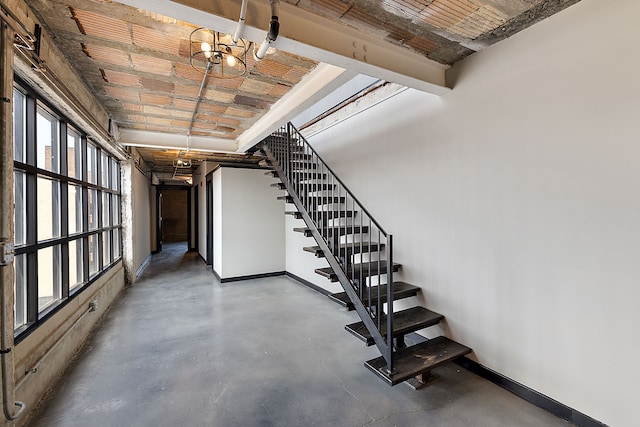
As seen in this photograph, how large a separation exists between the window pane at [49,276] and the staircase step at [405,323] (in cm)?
283

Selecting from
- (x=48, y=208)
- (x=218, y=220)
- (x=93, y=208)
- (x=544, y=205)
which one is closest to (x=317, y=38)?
(x=544, y=205)

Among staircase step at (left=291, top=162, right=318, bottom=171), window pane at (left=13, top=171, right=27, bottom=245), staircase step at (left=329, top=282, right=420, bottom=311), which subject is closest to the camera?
window pane at (left=13, top=171, right=27, bottom=245)

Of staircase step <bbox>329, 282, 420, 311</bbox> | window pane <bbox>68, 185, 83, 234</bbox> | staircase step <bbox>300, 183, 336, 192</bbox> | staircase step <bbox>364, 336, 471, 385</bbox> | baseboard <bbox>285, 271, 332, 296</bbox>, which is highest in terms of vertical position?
→ staircase step <bbox>300, 183, 336, 192</bbox>

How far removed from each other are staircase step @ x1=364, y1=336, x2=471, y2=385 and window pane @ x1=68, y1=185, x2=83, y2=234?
3.69 meters

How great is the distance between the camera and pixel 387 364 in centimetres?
238

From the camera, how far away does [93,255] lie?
4090mm

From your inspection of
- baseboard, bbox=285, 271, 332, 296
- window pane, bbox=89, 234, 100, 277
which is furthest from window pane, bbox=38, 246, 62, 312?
baseboard, bbox=285, 271, 332, 296

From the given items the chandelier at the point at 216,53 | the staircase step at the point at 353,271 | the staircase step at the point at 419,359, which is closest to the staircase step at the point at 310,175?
the staircase step at the point at 353,271

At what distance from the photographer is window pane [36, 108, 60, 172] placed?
251 cm

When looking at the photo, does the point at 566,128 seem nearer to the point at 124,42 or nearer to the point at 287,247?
the point at 124,42

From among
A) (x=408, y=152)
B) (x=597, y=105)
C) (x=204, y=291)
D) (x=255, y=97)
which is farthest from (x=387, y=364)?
(x=204, y=291)

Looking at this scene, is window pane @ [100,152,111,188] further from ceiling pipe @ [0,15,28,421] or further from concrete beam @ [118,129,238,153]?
ceiling pipe @ [0,15,28,421]

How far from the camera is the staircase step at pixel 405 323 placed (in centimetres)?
256

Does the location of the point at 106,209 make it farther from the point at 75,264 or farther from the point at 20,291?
the point at 20,291
